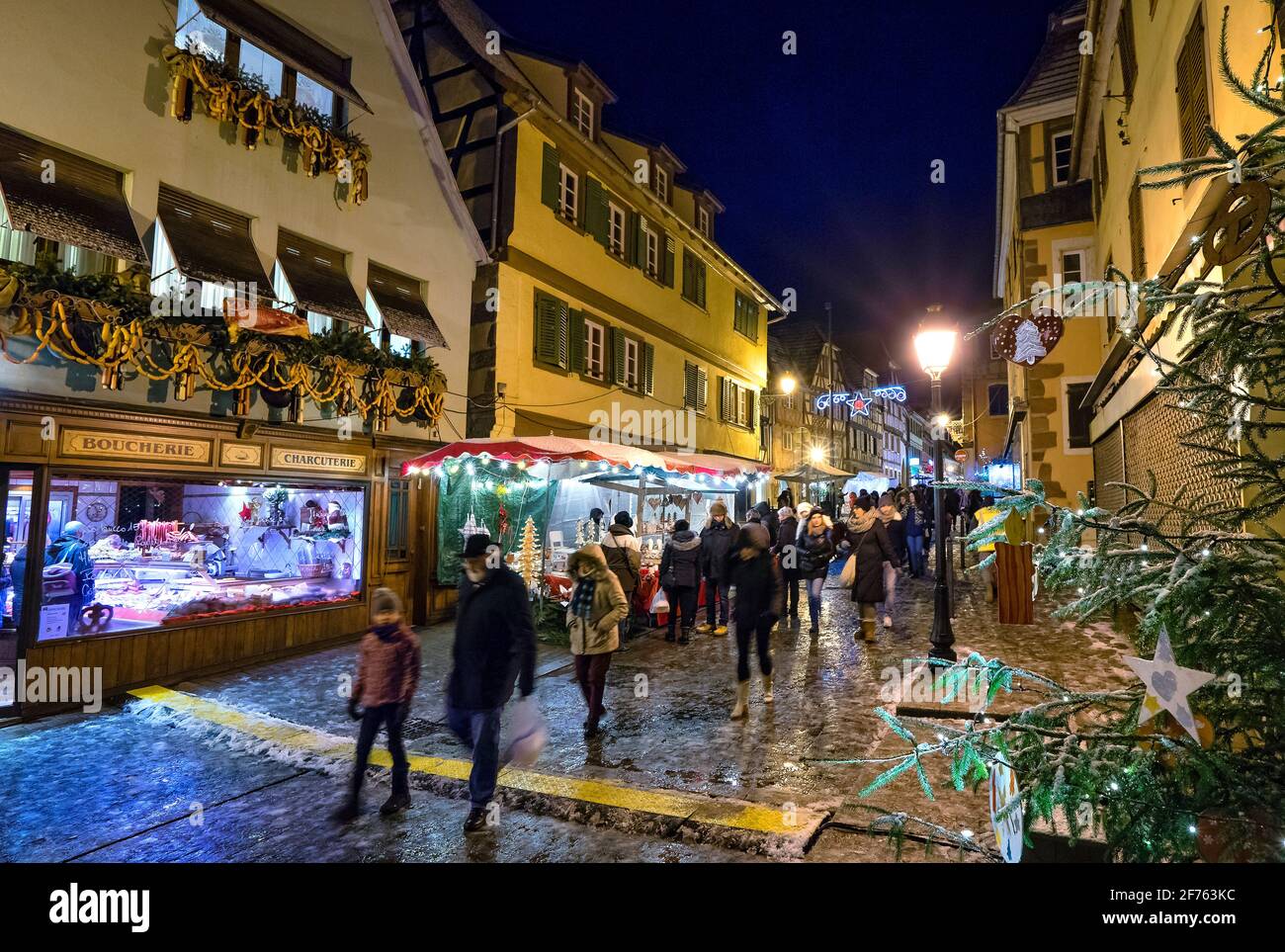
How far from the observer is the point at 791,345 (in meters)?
39.8

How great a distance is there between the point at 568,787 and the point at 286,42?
37.5 feet

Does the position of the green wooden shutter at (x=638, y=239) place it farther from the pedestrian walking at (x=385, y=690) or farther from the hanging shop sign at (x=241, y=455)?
the pedestrian walking at (x=385, y=690)

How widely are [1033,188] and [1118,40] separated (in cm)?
869

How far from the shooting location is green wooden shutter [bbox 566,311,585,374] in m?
16.0

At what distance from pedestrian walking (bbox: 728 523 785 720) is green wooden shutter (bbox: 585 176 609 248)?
12.0 m

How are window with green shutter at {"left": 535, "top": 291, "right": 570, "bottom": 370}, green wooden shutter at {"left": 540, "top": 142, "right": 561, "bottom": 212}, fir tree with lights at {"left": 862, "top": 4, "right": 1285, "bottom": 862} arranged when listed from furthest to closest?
green wooden shutter at {"left": 540, "top": 142, "right": 561, "bottom": 212} → window with green shutter at {"left": 535, "top": 291, "right": 570, "bottom": 370} → fir tree with lights at {"left": 862, "top": 4, "right": 1285, "bottom": 862}

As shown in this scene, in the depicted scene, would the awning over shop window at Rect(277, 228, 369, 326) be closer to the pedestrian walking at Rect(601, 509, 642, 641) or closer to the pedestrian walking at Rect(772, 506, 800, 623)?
the pedestrian walking at Rect(601, 509, 642, 641)

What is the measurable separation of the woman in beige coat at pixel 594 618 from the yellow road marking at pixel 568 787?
1146 mm

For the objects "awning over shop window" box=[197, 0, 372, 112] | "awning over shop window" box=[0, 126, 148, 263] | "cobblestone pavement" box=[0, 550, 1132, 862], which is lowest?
"cobblestone pavement" box=[0, 550, 1132, 862]

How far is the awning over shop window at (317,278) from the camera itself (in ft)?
32.7

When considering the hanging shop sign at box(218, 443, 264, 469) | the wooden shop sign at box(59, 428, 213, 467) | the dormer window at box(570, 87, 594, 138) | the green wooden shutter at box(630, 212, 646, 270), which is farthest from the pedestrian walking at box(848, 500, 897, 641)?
the dormer window at box(570, 87, 594, 138)

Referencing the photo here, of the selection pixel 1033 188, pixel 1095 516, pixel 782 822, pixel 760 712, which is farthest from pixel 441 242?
pixel 1033 188

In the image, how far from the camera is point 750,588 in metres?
6.90

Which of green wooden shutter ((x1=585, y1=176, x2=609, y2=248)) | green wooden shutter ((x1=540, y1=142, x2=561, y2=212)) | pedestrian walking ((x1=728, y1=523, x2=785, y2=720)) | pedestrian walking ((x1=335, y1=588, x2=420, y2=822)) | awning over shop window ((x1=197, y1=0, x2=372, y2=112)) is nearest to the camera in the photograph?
pedestrian walking ((x1=335, y1=588, x2=420, y2=822))
